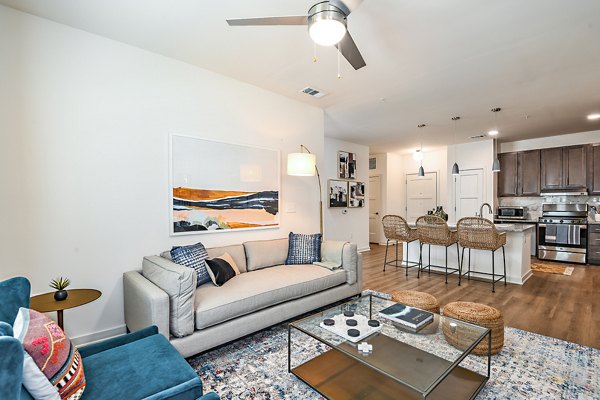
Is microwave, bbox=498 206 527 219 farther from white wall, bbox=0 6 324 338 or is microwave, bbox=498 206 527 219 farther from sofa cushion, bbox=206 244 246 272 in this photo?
white wall, bbox=0 6 324 338

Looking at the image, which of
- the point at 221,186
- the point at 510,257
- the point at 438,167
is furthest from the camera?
the point at 438,167

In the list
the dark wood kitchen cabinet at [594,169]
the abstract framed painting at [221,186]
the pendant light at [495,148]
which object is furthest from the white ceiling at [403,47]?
the dark wood kitchen cabinet at [594,169]

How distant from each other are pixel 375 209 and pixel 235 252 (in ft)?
20.0

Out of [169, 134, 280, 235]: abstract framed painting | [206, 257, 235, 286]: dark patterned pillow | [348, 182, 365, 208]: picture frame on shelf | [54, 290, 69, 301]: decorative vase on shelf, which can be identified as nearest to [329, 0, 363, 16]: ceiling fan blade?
[169, 134, 280, 235]: abstract framed painting

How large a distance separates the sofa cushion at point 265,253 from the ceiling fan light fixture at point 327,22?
7.64 feet

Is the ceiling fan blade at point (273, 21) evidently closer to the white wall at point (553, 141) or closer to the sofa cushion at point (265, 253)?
the sofa cushion at point (265, 253)

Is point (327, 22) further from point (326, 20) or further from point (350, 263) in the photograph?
point (350, 263)

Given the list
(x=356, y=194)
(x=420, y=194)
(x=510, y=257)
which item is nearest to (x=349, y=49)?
(x=510, y=257)

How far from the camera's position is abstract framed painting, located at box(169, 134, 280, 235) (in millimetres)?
3096

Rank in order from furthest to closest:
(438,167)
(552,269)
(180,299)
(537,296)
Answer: (438,167)
(552,269)
(537,296)
(180,299)

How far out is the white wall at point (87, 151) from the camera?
2301 millimetres

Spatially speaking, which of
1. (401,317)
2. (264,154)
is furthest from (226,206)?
(401,317)

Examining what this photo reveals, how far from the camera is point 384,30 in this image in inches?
99.9

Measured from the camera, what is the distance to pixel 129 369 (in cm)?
143
